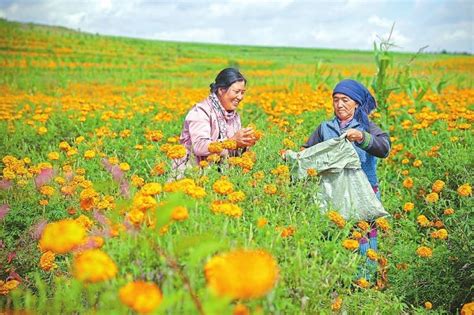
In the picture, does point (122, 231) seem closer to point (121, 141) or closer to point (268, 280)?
point (268, 280)

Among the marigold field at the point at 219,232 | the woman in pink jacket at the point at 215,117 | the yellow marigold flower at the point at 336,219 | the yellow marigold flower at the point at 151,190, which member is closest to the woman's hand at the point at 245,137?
the marigold field at the point at 219,232

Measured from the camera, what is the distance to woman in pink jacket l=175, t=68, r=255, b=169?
12.7 ft

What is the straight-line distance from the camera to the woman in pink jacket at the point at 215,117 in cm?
388

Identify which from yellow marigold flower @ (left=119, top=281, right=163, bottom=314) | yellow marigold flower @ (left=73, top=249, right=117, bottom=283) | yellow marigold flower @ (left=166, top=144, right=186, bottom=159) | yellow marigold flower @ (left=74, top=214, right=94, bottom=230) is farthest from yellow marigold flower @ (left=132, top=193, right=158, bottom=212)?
yellow marigold flower @ (left=166, top=144, right=186, bottom=159)

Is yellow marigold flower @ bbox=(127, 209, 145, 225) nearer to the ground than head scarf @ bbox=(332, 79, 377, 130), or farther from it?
nearer to the ground

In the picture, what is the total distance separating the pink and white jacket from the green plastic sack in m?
0.82

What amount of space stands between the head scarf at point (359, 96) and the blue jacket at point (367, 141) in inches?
2.1

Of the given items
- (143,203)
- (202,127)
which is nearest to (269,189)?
(143,203)

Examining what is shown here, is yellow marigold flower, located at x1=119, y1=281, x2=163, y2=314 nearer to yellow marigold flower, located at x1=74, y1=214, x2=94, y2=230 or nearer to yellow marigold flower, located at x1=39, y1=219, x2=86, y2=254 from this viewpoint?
yellow marigold flower, located at x1=39, y1=219, x2=86, y2=254

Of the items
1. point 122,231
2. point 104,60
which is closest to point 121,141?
point 122,231

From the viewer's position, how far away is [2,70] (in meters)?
15.4

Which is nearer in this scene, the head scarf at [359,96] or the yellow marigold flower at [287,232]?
the yellow marigold flower at [287,232]

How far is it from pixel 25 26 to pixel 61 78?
20888mm

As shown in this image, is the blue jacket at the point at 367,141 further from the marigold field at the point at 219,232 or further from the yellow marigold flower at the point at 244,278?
the yellow marigold flower at the point at 244,278
